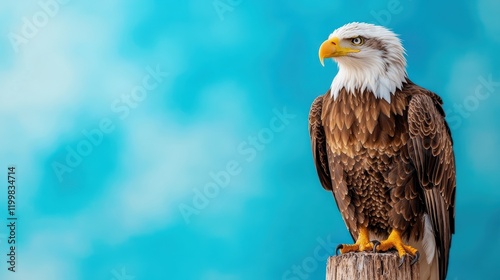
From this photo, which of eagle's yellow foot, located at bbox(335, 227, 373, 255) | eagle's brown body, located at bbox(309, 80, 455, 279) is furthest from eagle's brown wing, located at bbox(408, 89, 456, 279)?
eagle's yellow foot, located at bbox(335, 227, 373, 255)

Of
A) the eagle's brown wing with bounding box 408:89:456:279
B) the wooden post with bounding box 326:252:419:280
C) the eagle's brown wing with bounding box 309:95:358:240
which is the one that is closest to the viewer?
the wooden post with bounding box 326:252:419:280

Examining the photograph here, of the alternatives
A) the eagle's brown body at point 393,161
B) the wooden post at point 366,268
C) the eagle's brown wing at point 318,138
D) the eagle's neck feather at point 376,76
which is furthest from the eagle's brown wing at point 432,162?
the wooden post at point 366,268

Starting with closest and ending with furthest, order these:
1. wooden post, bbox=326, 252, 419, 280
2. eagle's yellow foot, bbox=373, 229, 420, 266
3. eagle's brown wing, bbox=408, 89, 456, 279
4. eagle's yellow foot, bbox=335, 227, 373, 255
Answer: wooden post, bbox=326, 252, 419, 280
eagle's yellow foot, bbox=373, 229, 420, 266
eagle's yellow foot, bbox=335, 227, 373, 255
eagle's brown wing, bbox=408, 89, 456, 279

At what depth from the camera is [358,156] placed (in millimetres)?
3236

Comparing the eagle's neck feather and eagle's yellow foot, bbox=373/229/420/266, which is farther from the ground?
the eagle's neck feather

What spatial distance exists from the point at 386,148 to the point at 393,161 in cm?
7

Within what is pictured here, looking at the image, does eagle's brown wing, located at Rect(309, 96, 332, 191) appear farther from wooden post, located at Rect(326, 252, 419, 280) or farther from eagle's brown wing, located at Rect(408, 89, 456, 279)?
wooden post, located at Rect(326, 252, 419, 280)

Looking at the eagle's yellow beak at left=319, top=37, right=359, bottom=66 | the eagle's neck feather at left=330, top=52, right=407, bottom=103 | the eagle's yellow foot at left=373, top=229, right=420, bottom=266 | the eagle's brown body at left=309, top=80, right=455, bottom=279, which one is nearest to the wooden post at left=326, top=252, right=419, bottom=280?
the eagle's yellow foot at left=373, top=229, right=420, bottom=266

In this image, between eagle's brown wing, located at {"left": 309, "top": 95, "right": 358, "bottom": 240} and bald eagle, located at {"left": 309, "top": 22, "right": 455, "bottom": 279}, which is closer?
bald eagle, located at {"left": 309, "top": 22, "right": 455, "bottom": 279}

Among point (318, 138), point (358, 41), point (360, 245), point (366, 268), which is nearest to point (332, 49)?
point (358, 41)

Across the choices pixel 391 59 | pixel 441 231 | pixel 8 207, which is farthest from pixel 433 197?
pixel 8 207

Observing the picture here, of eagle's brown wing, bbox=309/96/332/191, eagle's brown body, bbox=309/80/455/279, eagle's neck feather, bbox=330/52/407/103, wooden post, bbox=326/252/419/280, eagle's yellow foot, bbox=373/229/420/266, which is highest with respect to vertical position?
eagle's neck feather, bbox=330/52/407/103

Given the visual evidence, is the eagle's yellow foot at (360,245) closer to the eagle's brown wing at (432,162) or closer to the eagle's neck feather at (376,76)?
the eagle's brown wing at (432,162)

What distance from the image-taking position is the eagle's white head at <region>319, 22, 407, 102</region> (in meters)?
3.26
